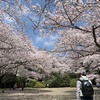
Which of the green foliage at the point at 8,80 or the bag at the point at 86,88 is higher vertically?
the green foliage at the point at 8,80

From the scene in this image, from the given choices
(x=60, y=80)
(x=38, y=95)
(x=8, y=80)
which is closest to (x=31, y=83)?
(x=60, y=80)

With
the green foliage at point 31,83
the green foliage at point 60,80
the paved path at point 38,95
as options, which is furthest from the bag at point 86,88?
the green foliage at point 31,83

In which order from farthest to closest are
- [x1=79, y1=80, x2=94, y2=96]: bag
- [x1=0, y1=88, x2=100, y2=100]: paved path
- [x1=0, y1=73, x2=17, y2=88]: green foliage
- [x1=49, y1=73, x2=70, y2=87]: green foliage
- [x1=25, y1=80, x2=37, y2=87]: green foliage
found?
1. [x1=25, y1=80, x2=37, y2=87]: green foliage
2. [x1=49, y1=73, x2=70, y2=87]: green foliage
3. [x1=0, y1=73, x2=17, y2=88]: green foliage
4. [x1=0, y1=88, x2=100, y2=100]: paved path
5. [x1=79, y1=80, x2=94, y2=96]: bag

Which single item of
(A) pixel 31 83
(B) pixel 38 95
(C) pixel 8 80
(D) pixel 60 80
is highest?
(D) pixel 60 80

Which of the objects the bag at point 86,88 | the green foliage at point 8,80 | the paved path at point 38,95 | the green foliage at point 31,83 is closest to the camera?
the bag at point 86,88

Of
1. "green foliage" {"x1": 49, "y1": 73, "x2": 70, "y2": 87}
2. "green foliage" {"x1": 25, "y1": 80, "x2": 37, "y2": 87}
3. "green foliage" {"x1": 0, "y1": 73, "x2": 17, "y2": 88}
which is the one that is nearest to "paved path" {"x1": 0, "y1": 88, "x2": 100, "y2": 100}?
"green foliage" {"x1": 0, "y1": 73, "x2": 17, "y2": 88}

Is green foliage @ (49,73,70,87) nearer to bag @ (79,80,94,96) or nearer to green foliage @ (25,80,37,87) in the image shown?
green foliage @ (25,80,37,87)

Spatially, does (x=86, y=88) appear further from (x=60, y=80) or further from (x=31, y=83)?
(x=31, y=83)

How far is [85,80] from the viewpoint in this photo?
21.2 feet

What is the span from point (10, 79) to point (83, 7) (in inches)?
1149

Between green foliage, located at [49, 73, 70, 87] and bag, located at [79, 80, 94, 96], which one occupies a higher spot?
green foliage, located at [49, 73, 70, 87]

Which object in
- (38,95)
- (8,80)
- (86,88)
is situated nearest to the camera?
(86,88)

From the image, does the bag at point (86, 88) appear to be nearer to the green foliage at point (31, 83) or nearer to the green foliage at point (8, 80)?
the green foliage at point (8, 80)

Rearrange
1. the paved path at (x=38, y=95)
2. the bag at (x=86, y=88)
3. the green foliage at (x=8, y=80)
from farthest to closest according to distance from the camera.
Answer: the green foliage at (x=8, y=80), the paved path at (x=38, y=95), the bag at (x=86, y=88)
